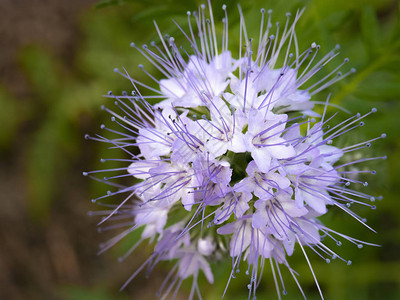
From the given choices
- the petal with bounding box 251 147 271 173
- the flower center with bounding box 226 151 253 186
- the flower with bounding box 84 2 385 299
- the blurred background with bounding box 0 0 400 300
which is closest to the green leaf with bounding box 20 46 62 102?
the blurred background with bounding box 0 0 400 300

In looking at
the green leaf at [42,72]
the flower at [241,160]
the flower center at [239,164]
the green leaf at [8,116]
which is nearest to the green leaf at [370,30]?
the flower at [241,160]

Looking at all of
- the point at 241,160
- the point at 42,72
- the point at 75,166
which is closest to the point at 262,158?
the point at 241,160

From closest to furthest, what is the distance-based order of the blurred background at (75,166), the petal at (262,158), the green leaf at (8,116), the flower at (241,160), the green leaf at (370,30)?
the petal at (262,158), the flower at (241,160), the green leaf at (370,30), the blurred background at (75,166), the green leaf at (8,116)

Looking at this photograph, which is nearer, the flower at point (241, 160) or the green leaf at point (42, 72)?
the flower at point (241, 160)

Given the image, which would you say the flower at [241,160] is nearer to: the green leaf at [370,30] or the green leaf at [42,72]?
the green leaf at [370,30]

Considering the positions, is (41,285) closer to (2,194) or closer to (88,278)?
(88,278)

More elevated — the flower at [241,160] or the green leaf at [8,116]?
the green leaf at [8,116]

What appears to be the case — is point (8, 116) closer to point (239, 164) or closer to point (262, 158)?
point (239, 164)

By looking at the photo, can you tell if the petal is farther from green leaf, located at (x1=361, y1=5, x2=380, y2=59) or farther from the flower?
green leaf, located at (x1=361, y1=5, x2=380, y2=59)

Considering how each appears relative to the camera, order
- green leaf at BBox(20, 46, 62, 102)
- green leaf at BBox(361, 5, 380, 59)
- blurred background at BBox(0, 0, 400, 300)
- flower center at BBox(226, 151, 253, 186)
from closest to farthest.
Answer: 1. flower center at BBox(226, 151, 253, 186)
2. green leaf at BBox(361, 5, 380, 59)
3. blurred background at BBox(0, 0, 400, 300)
4. green leaf at BBox(20, 46, 62, 102)
